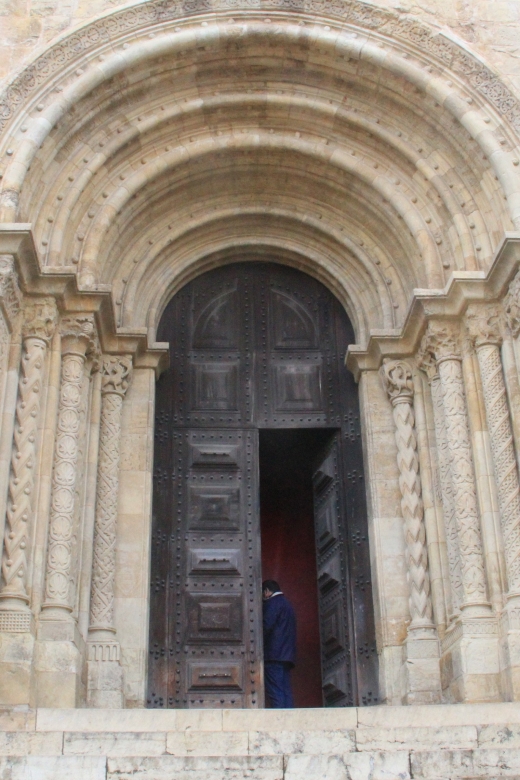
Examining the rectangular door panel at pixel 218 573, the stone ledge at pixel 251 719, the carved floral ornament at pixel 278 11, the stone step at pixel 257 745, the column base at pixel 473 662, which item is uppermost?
the carved floral ornament at pixel 278 11

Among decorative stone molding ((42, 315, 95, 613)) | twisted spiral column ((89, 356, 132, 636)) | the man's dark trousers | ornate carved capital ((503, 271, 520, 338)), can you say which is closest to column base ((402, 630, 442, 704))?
the man's dark trousers

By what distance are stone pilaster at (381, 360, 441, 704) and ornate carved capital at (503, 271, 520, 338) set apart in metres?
1.49

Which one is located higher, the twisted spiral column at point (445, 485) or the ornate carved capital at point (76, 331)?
the ornate carved capital at point (76, 331)

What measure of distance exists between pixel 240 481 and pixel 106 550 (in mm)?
1788

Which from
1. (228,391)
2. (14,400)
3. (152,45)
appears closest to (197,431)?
(228,391)

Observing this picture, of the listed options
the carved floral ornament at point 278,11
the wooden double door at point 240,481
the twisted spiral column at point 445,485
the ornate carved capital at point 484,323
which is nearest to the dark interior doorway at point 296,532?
the wooden double door at point 240,481

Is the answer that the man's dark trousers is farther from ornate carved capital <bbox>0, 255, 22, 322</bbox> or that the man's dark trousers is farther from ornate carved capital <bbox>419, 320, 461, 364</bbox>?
ornate carved capital <bbox>0, 255, 22, 322</bbox>

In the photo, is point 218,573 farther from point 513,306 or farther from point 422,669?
point 513,306

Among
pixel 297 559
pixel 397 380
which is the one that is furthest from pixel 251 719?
pixel 297 559

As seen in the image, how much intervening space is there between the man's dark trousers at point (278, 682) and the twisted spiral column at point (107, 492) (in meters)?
1.83

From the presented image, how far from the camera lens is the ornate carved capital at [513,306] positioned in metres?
9.05

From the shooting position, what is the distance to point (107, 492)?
9.77 metres

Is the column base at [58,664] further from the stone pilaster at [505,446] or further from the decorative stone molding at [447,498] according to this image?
the stone pilaster at [505,446]

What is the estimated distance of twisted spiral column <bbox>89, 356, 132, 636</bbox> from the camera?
931 centimetres
